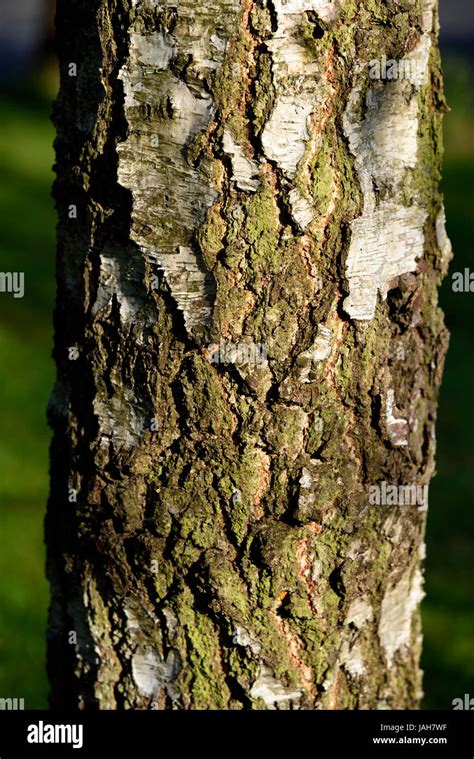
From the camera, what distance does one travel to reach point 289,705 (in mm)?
2039

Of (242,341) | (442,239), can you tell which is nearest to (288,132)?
(242,341)

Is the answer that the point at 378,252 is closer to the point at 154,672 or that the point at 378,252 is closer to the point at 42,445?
the point at 154,672

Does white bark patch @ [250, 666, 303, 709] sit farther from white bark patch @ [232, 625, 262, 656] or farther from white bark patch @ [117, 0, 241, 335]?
white bark patch @ [117, 0, 241, 335]

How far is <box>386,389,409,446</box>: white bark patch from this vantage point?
2.00 meters

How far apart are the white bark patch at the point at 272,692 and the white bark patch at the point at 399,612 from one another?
0.26 m

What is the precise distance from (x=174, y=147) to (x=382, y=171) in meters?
0.42

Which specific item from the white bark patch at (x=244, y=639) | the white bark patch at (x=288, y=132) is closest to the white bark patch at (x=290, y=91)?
the white bark patch at (x=288, y=132)

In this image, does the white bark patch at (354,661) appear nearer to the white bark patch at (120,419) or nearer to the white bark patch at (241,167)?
the white bark patch at (120,419)

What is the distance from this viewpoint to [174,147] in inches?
69.1

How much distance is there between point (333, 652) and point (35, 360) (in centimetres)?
430

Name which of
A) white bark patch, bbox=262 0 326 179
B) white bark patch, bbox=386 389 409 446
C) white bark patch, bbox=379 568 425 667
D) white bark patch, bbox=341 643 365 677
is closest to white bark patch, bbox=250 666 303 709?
white bark patch, bbox=341 643 365 677

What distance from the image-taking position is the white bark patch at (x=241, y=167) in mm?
1727

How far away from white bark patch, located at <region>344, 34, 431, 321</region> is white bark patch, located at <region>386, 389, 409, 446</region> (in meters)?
0.21

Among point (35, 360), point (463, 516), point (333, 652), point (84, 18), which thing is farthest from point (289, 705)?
point (35, 360)
